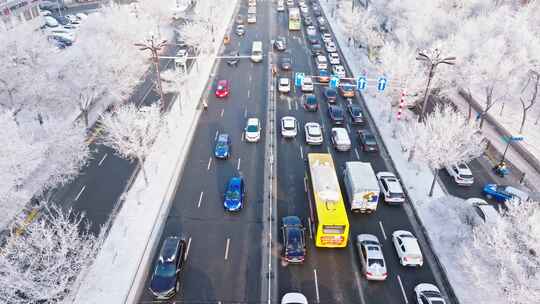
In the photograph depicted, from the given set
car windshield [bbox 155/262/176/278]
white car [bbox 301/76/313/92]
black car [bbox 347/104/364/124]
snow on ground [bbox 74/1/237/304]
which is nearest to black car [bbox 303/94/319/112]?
white car [bbox 301/76/313/92]

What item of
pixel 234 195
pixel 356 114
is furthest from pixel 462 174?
pixel 234 195

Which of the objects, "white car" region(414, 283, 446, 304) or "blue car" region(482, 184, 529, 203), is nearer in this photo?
"white car" region(414, 283, 446, 304)

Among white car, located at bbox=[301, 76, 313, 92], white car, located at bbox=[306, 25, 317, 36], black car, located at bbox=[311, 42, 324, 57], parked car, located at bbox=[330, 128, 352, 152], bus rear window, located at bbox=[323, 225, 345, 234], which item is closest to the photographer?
bus rear window, located at bbox=[323, 225, 345, 234]

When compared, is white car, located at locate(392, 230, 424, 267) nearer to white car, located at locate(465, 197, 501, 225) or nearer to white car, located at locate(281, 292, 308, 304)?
white car, located at locate(465, 197, 501, 225)

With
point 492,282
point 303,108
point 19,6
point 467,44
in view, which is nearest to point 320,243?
point 492,282

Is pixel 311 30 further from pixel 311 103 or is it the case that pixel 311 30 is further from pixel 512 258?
pixel 512 258
